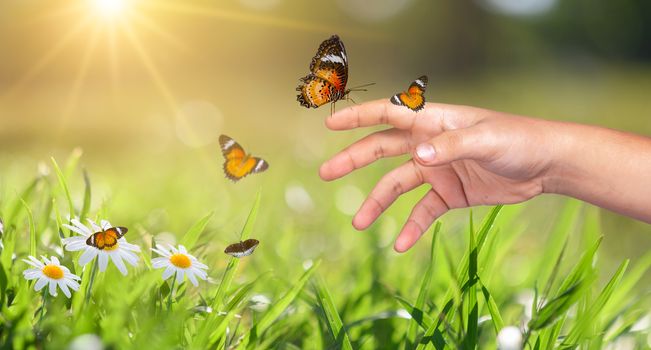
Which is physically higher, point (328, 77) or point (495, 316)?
point (328, 77)

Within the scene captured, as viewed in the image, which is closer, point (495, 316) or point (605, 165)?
point (495, 316)

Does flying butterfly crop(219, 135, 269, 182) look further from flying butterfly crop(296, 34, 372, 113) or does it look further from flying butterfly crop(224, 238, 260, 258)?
flying butterfly crop(224, 238, 260, 258)

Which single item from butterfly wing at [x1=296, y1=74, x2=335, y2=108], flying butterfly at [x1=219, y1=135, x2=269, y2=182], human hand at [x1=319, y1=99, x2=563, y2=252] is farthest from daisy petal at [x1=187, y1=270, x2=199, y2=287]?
human hand at [x1=319, y1=99, x2=563, y2=252]

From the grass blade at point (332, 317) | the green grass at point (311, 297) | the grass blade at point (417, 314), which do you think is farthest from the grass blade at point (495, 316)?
the grass blade at point (332, 317)

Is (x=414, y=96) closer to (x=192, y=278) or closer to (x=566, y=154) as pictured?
(x=566, y=154)

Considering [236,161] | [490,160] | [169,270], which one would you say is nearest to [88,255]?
[169,270]

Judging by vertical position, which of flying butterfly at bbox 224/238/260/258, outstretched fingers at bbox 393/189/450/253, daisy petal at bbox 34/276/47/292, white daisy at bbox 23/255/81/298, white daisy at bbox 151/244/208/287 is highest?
outstretched fingers at bbox 393/189/450/253

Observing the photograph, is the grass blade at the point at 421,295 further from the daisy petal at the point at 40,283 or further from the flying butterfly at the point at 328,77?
the daisy petal at the point at 40,283
